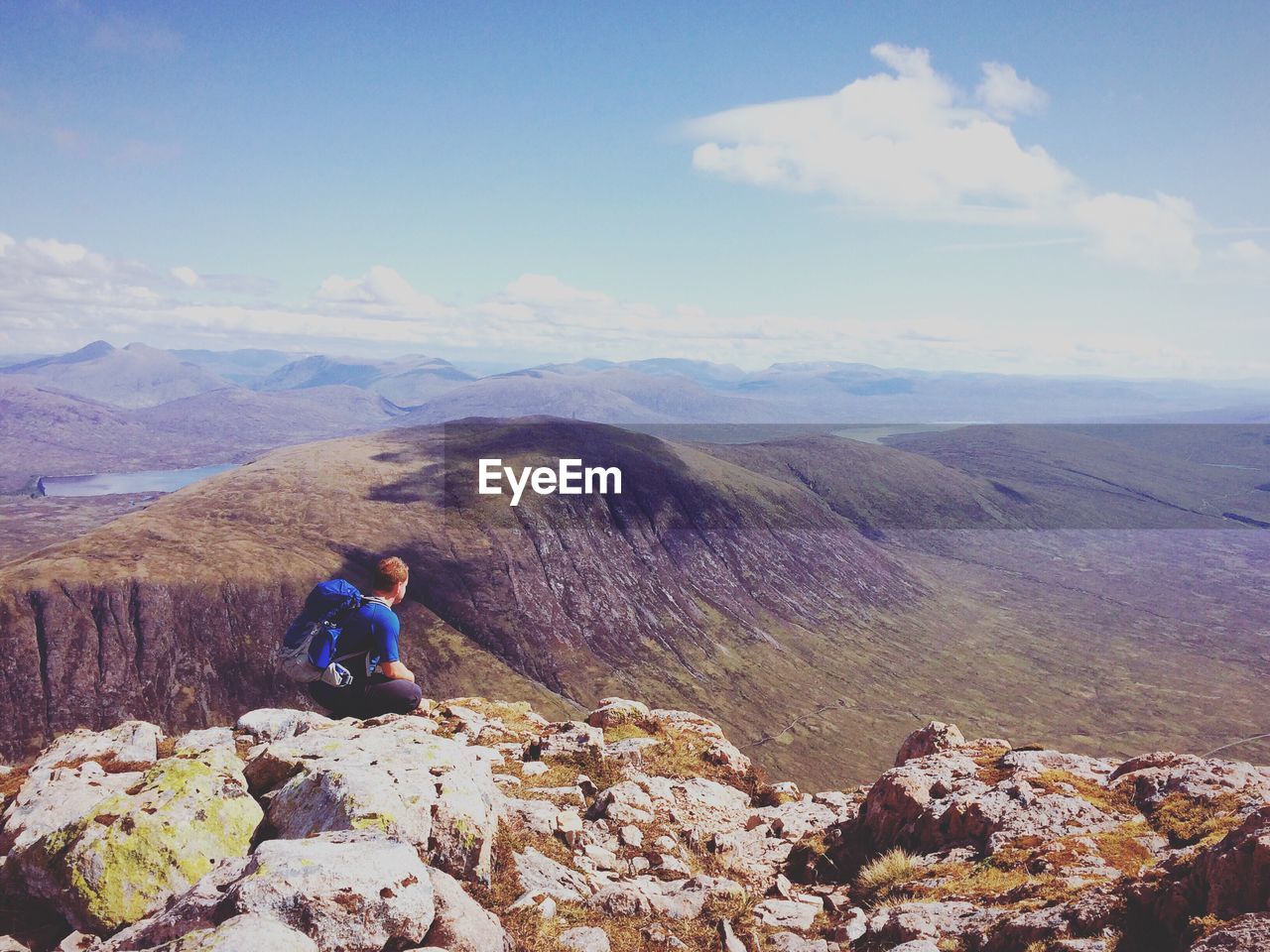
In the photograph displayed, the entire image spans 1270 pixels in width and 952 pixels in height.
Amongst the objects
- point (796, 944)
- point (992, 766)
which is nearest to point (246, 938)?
point (796, 944)

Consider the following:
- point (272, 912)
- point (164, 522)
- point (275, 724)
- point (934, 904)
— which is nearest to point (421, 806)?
point (272, 912)

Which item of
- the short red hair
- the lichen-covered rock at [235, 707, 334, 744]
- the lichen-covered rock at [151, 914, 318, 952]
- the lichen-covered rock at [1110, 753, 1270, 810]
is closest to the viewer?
the lichen-covered rock at [151, 914, 318, 952]

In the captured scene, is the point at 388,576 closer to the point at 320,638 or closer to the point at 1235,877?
the point at 320,638

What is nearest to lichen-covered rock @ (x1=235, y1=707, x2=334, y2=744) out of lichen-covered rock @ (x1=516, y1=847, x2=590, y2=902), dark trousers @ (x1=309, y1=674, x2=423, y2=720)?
dark trousers @ (x1=309, y1=674, x2=423, y2=720)

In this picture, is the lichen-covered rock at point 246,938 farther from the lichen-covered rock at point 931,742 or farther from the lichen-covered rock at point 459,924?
the lichen-covered rock at point 931,742

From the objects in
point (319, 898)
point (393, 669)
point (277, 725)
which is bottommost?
point (277, 725)

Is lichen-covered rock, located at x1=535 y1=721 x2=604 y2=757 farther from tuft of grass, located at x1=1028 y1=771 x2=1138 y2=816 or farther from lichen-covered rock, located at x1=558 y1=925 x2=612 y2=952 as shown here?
tuft of grass, located at x1=1028 y1=771 x2=1138 y2=816

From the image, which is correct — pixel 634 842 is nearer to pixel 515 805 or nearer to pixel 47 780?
pixel 515 805
